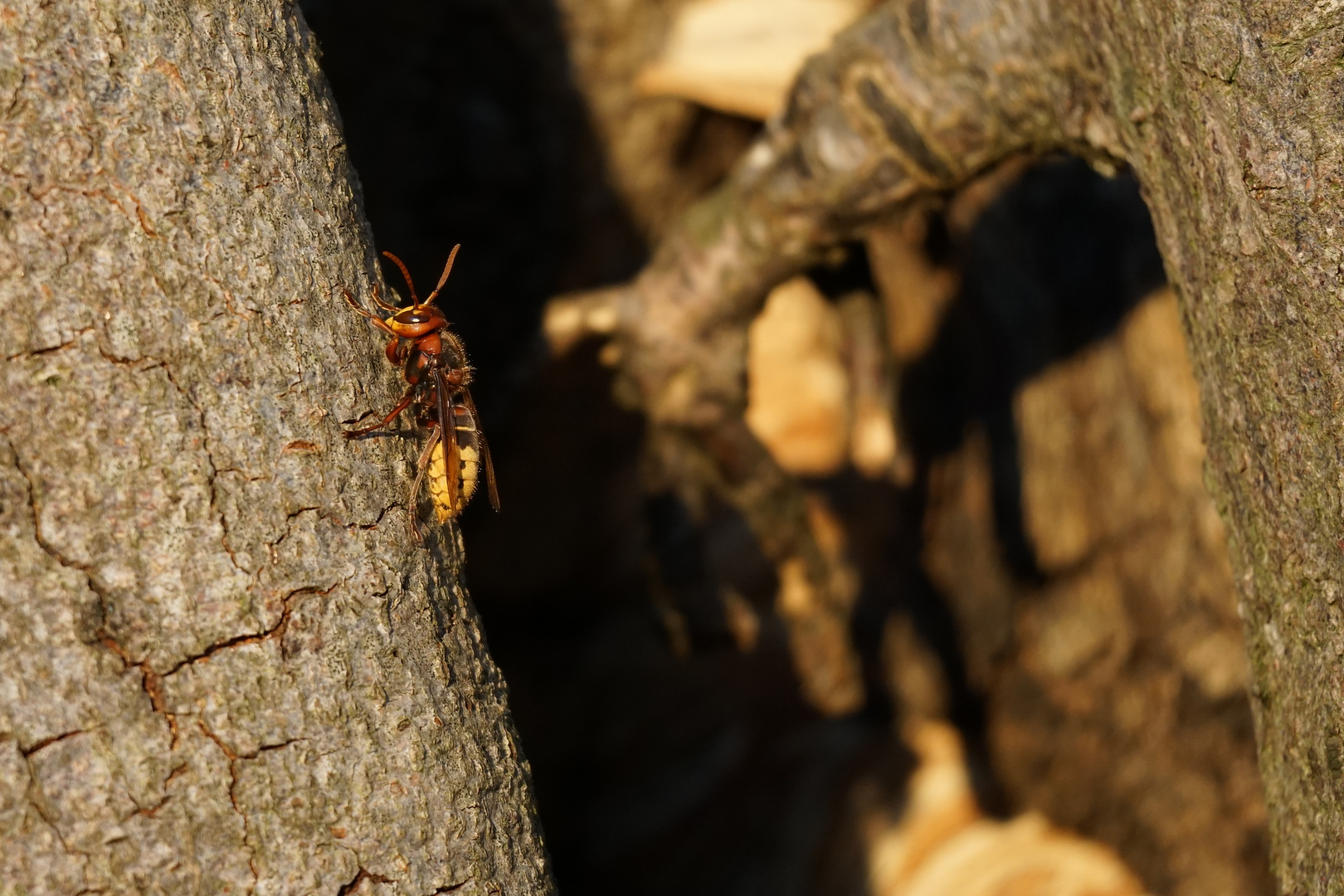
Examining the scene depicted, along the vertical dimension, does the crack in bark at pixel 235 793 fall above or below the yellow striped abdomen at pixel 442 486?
below

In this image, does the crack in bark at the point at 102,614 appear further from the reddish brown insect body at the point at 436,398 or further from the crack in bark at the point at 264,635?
the reddish brown insect body at the point at 436,398

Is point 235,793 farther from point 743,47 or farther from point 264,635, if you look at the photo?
point 743,47

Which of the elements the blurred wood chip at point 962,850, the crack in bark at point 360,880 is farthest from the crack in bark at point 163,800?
the blurred wood chip at point 962,850

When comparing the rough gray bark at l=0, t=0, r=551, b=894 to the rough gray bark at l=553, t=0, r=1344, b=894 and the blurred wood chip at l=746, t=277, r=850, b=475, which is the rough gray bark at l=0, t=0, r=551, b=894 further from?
the blurred wood chip at l=746, t=277, r=850, b=475


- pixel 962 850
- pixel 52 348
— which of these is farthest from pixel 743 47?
pixel 962 850

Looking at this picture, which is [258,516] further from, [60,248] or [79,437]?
[60,248]

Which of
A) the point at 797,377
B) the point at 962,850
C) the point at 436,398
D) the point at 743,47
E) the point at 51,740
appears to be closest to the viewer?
the point at 51,740

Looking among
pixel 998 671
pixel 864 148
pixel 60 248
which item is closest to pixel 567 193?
pixel 864 148
